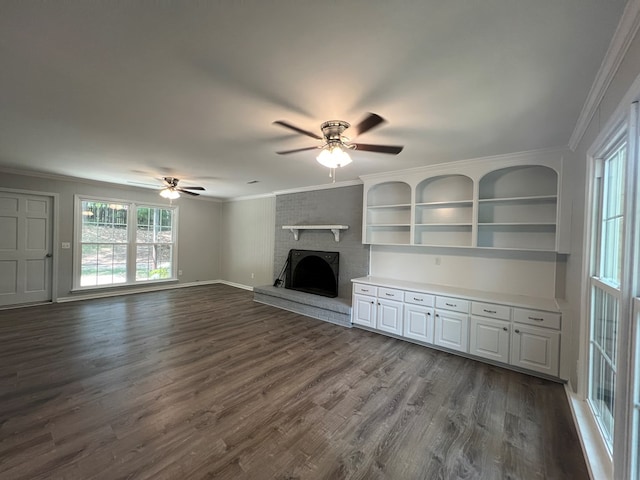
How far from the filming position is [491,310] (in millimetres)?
3205

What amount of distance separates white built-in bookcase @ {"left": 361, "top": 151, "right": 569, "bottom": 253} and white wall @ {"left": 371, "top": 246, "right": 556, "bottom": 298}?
6.3 inches

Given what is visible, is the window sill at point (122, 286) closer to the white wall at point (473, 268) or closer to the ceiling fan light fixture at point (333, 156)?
the white wall at point (473, 268)

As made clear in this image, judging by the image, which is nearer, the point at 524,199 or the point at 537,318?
the point at 537,318

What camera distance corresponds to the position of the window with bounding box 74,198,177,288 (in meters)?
5.82

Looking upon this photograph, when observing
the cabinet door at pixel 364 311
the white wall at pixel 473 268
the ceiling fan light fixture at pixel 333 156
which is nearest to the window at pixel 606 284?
the white wall at pixel 473 268

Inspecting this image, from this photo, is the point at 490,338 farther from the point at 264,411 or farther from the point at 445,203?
the point at 264,411

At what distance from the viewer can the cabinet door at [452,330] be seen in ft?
11.1

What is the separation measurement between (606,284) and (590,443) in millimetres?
1105

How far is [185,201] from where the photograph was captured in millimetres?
7270

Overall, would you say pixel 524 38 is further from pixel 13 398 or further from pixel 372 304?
pixel 13 398

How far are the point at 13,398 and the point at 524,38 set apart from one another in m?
4.54

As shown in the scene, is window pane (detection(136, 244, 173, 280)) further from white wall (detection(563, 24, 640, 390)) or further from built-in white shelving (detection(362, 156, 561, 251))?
white wall (detection(563, 24, 640, 390))

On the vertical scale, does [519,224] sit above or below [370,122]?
below

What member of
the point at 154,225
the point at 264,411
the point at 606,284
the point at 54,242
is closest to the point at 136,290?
the point at 154,225
